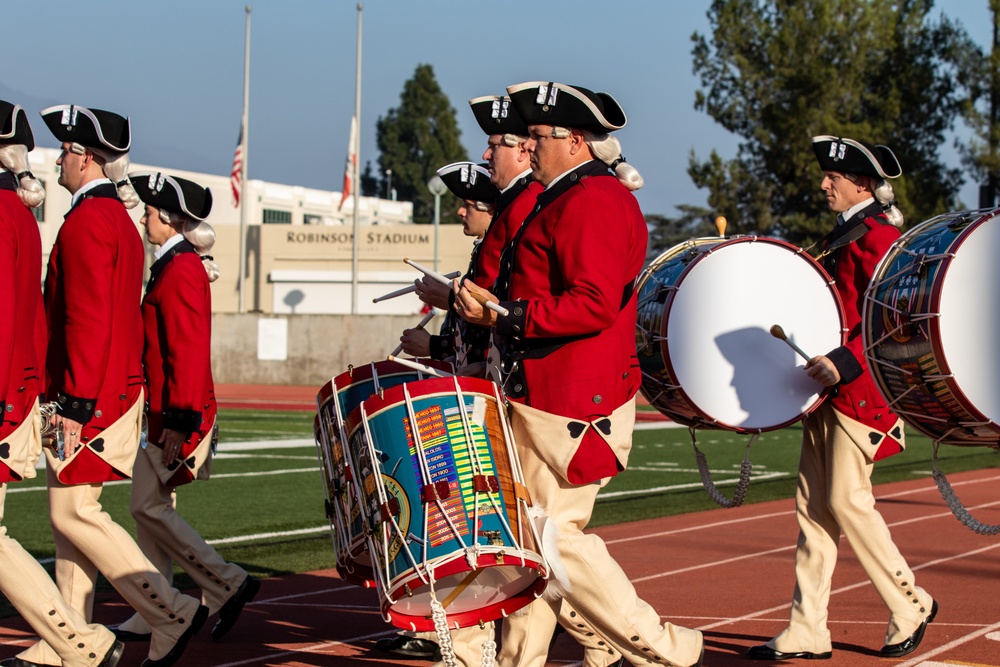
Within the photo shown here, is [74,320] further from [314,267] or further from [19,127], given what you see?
[314,267]

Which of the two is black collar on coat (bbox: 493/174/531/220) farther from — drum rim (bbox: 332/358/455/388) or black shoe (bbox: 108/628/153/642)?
black shoe (bbox: 108/628/153/642)

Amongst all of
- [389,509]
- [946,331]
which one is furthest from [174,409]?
[946,331]

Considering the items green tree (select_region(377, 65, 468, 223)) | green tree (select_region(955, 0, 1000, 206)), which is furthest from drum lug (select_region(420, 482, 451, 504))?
green tree (select_region(377, 65, 468, 223))

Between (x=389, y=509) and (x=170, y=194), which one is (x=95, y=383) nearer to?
(x=170, y=194)

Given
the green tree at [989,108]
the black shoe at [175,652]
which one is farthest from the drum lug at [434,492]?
the green tree at [989,108]

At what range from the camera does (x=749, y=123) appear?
130 feet

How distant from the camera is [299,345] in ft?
122

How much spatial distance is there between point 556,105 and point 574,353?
0.82 metres

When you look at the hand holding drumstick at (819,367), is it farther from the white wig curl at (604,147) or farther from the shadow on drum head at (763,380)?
the white wig curl at (604,147)

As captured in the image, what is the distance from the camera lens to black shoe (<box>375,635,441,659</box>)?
242 inches

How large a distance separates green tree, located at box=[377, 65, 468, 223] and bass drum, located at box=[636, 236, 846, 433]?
81033 mm

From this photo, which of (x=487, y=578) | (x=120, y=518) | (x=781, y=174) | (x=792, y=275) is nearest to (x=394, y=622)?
(x=487, y=578)

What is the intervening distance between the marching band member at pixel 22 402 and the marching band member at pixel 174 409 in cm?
92

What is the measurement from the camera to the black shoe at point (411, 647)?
614 centimetres
